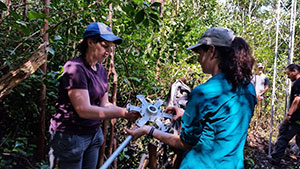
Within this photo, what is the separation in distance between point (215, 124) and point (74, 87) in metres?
0.89

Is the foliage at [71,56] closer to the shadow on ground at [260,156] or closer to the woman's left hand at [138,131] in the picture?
the shadow on ground at [260,156]

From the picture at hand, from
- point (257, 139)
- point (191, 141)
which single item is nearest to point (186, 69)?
point (191, 141)

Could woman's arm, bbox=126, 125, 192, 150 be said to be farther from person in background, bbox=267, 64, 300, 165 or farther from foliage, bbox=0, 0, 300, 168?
person in background, bbox=267, 64, 300, 165

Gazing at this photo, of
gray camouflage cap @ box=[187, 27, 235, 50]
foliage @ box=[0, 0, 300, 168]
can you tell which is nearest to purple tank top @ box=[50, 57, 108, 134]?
foliage @ box=[0, 0, 300, 168]

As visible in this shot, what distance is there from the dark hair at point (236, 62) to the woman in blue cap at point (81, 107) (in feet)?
2.34

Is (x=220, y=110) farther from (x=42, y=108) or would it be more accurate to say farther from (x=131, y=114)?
(x=42, y=108)

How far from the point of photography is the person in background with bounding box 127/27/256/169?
4.18 ft

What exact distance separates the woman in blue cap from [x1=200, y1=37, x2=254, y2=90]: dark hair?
2.34 feet

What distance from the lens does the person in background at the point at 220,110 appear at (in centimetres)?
127

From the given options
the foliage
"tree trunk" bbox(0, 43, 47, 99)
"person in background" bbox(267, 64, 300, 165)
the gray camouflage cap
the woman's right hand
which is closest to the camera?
the gray camouflage cap

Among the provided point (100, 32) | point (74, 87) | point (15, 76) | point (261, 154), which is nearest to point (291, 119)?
A: point (261, 154)

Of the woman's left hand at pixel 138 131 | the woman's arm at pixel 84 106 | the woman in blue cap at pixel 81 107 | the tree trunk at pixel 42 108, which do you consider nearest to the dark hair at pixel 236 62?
the woman's left hand at pixel 138 131

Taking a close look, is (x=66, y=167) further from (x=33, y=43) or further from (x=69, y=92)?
(x=33, y=43)

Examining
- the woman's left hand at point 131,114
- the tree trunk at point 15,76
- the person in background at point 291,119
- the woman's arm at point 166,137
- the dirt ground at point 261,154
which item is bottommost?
the dirt ground at point 261,154
